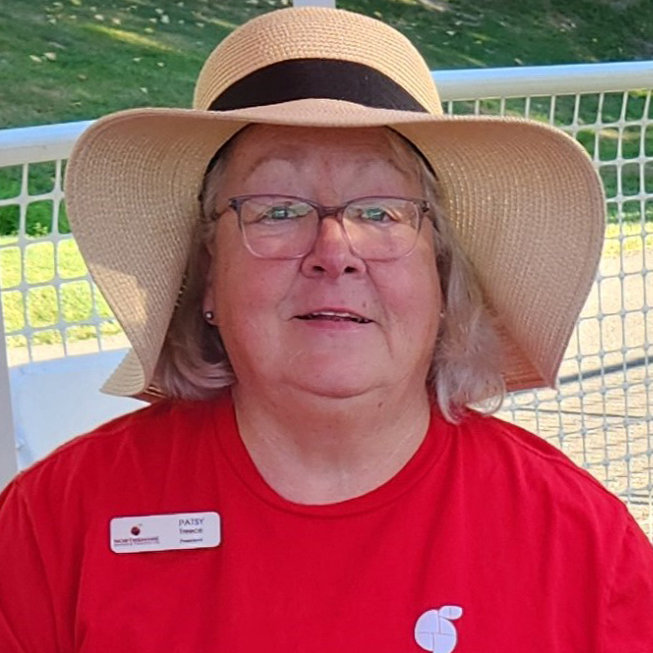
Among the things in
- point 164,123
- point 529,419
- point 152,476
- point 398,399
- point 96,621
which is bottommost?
point 529,419

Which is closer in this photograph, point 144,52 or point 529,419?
point 529,419

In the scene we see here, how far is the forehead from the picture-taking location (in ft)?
6.12

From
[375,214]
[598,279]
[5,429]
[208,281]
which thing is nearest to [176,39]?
[598,279]

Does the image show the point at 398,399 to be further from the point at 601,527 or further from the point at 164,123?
the point at 164,123

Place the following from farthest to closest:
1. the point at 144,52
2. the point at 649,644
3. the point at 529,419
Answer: the point at 144,52 → the point at 529,419 → the point at 649,644

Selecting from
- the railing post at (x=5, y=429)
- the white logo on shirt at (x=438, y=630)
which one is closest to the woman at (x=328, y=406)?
the white logo on shirt at (x=438, y=630)

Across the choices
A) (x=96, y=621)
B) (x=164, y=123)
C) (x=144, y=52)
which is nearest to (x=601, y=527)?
(x=96, y=621)

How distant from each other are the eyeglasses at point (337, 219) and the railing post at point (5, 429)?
747 mm

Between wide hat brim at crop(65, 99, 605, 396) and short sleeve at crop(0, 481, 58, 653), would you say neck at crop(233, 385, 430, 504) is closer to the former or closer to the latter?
wide hat brim at crop(65, 99, 605, 396)

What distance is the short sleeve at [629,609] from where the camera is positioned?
1872 millimetres

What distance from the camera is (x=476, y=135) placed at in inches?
74.5

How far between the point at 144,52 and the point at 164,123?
9.40 m

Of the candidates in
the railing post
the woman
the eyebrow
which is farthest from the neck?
the railing post

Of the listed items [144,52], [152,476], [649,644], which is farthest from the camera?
[144,52]
